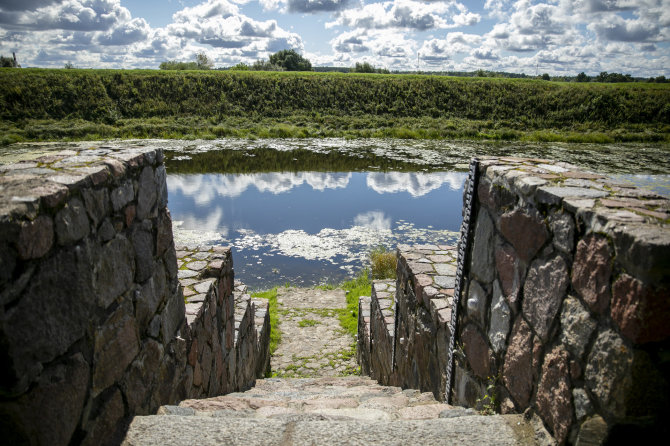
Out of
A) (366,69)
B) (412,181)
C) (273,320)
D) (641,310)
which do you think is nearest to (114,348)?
(641,310)

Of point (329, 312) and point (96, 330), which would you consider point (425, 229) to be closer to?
point (329, 312)

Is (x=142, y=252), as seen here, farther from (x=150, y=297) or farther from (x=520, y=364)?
(x=520, y=364)

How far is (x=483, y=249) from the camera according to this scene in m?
2.62

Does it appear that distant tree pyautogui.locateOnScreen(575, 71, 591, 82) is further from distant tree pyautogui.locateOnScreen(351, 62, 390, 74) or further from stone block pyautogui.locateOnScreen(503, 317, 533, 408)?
stone block pyautogui.locateOnScreen(503, 317, 533, 408)

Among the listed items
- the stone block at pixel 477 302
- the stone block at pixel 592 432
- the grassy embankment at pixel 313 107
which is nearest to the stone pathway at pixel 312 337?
the stone block at pixel 477 302

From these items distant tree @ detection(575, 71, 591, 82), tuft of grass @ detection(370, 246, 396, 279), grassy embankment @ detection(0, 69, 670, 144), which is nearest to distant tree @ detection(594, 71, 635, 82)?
distant tree @ detection(575, 71, 591, 82)

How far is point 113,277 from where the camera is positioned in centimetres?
219

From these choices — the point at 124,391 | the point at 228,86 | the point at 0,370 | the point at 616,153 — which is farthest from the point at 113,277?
the point at 228,86

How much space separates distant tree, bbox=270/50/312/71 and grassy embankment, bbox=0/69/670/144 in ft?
67.2

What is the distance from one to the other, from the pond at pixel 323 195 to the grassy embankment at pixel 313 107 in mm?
3996

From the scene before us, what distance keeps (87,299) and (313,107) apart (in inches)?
1242

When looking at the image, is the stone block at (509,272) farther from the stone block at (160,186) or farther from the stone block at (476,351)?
the stone block at (160,186)

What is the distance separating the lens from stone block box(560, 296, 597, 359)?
5.35 feet

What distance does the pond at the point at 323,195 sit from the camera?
10141mm
